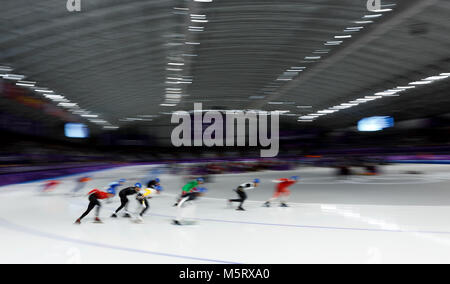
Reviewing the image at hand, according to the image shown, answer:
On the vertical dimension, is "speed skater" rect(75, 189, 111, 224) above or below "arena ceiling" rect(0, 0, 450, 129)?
below

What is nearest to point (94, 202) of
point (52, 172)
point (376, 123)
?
point (52, 172)

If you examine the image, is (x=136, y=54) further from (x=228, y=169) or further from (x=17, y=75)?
(x=228, y=169)

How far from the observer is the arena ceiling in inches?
505

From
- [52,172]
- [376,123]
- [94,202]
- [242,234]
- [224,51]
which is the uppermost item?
[224,51]

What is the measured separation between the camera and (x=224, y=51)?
1805 cm

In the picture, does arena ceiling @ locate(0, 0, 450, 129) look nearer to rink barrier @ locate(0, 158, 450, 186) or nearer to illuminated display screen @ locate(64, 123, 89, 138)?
illuminated display screen @ locate(64, 123, 89, 138)

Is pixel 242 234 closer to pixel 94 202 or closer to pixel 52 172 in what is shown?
pixel 94 202

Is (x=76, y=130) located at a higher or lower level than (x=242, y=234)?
lower

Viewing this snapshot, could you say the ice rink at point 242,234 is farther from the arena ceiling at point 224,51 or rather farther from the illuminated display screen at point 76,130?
the illuminated display screen at point 76,130

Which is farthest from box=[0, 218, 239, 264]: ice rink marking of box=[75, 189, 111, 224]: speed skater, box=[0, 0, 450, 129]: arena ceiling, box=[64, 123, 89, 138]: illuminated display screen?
box=[64, 123, 89, 138]: illuminated display screen
